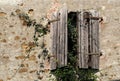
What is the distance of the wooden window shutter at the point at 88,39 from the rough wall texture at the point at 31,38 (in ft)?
0.54

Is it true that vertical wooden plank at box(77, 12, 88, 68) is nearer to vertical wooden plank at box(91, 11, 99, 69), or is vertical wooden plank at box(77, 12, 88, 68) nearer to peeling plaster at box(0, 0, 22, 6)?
vertical wooden plank at box(91, 11, 99, 69)

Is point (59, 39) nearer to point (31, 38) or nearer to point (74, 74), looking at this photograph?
point (31, 38)

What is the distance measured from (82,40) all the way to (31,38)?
4.09ft

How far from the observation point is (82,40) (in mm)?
11023

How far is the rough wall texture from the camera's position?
11023 mm

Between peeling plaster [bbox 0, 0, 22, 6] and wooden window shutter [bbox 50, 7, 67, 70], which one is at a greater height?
peeling plaster [bbox 0, 0, 22, 6]

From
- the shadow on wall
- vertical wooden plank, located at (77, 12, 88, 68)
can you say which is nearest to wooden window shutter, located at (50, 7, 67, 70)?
the shadow on wall

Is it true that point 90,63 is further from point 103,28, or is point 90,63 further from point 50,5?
point 50,5

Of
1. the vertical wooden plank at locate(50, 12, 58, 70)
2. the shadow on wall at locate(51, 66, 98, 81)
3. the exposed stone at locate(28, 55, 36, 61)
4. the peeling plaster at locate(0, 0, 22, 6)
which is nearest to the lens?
the shadow on wall at locate(51, 66, 98, 81)

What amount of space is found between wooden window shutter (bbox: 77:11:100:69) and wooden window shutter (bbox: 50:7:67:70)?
0.34 m

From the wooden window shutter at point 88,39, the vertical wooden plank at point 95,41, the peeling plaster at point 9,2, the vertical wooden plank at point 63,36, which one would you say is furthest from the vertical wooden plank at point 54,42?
the peeling plaster at point 9,2

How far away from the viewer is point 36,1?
11.4 metres

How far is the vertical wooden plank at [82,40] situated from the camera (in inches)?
431

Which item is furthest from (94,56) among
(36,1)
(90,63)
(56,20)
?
(36,1)
